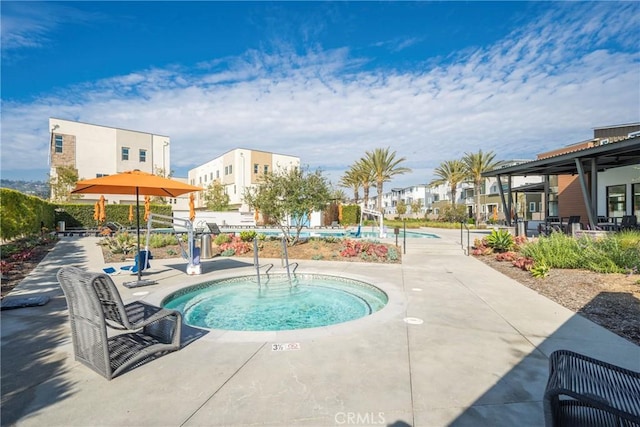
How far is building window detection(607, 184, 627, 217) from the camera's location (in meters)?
16.9

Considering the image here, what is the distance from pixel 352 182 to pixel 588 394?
3954cm

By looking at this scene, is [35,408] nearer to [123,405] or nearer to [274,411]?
[123,405]

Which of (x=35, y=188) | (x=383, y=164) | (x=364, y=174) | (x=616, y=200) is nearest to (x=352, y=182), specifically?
(x=364, y=174)

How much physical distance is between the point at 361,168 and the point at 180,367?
35532 mm

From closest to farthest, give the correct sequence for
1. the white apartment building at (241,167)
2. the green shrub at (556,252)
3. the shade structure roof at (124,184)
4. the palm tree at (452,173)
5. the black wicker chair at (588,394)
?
the black wicker chair at (588,394), the shade structure roof at (124,184), the green shrub at (556,252), the palm tree at (452,173), the white apartment building at (241,167)

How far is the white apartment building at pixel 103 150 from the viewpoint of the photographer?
31.1 meters

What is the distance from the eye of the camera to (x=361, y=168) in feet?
123

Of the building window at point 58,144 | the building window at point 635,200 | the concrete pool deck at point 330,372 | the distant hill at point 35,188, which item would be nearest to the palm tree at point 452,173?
the building window at point 635,200

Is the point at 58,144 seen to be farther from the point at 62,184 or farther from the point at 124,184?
the point at 124,184

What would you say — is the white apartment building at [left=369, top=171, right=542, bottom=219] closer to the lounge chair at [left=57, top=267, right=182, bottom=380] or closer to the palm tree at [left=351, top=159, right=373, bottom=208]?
the palm tree at [left=351, top=159, right=373, bottom=208]

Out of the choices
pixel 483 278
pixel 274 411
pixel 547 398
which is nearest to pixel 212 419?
pixel 274 411

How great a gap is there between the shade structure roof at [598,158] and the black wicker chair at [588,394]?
12.2 m

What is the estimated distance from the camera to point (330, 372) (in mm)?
3225

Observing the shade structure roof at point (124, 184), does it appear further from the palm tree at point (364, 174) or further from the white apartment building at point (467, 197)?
the white apartment building at point (467, 197)
